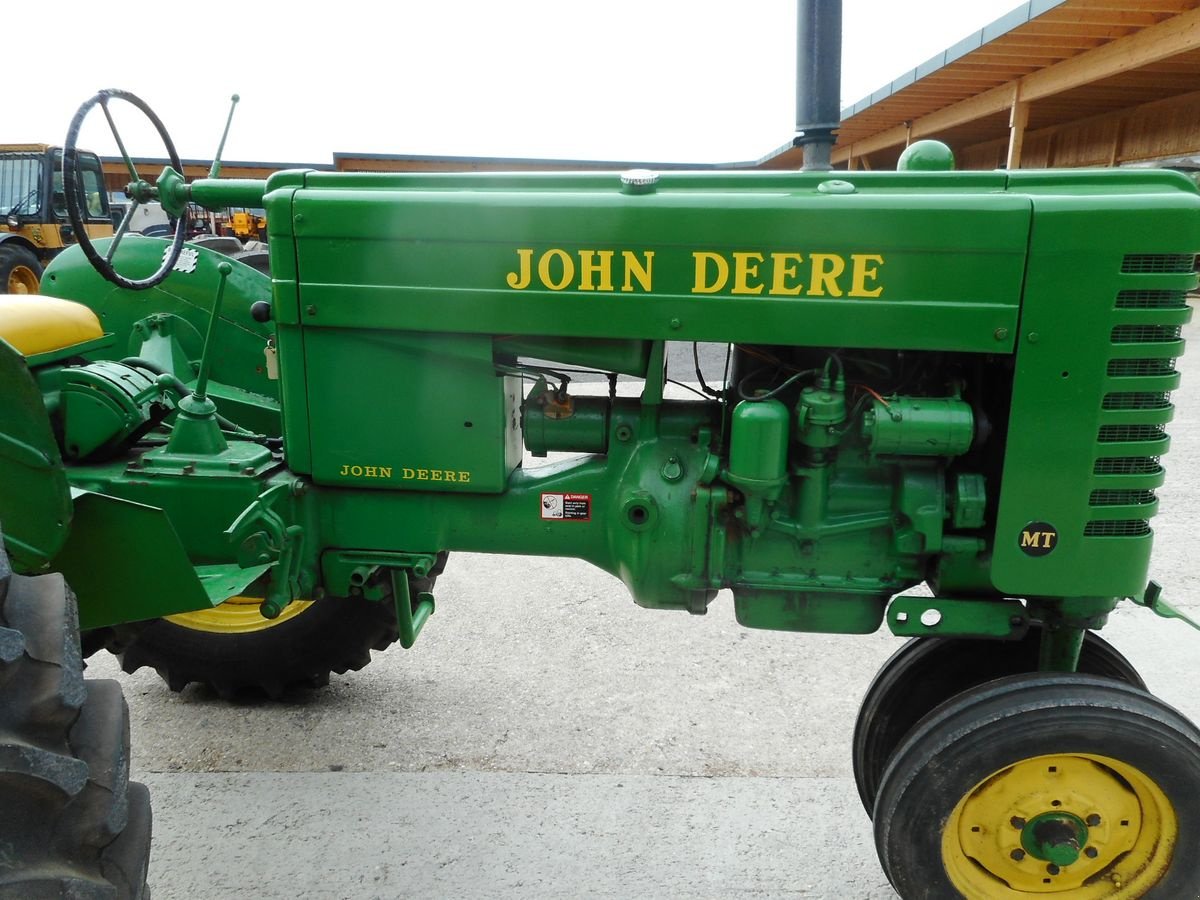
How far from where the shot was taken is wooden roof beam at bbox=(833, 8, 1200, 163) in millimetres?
7387

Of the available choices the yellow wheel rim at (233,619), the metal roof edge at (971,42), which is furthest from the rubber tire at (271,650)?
the metal roof edge at (971,42)

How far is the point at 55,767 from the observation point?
1.40 meters

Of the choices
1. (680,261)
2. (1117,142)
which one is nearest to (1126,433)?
(680,261)

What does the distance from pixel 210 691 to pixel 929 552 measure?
7.34ft

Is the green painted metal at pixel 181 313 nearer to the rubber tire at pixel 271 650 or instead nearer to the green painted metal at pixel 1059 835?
the rubber tire at pixel 271 650

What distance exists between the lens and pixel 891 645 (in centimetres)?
332

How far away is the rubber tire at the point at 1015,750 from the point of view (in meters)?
1.72

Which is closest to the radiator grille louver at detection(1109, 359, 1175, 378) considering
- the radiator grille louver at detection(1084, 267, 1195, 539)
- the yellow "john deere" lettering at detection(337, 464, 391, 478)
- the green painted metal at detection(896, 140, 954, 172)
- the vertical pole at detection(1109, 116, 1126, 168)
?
the radiator grille louver at detection(1084, 267, 1195, 539)

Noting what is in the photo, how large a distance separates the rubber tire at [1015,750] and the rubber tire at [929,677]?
35 centimetres

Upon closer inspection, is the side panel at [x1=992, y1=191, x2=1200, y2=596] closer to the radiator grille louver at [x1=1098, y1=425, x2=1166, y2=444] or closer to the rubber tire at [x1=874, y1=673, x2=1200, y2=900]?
the radiator grille louver at [x1=1098, y1=425, x2=1166, y2=444]

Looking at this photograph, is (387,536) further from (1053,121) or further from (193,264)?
(1053,121)

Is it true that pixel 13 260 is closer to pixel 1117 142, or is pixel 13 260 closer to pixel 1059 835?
pixel 1059 835

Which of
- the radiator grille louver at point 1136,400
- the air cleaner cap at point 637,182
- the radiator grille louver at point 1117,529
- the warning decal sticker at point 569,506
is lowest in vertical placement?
the warning decal sticker at point 569,506

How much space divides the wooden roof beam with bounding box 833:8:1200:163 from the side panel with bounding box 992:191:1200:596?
7.04 meters
